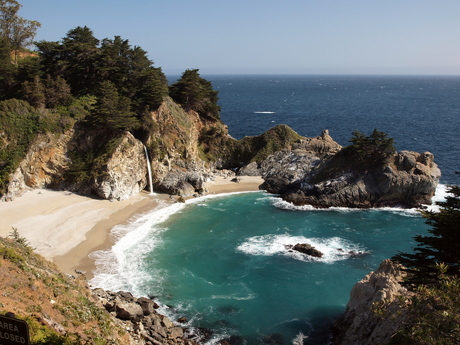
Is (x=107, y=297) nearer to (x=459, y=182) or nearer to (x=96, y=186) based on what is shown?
(x=96, y=186)

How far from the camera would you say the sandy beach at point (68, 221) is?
108 ft

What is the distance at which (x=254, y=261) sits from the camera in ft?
110

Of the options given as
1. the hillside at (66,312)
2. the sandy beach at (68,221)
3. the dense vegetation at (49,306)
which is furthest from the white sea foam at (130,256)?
the dense vegetation at (49,306)

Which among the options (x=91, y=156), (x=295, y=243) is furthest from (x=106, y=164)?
(x=295, y=243)

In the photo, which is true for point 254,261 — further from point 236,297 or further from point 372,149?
point 372,149

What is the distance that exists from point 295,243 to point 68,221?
23308 millimetres

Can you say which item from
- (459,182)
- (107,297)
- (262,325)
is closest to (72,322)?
(107,297)

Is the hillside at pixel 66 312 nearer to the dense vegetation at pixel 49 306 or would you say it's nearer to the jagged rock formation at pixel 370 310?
the dense vegetation at pixel 49 306

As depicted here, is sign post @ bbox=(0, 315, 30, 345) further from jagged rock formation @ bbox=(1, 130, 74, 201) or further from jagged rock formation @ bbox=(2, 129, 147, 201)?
jagged rock formation @ bbox=(1, 130, 74, 201)

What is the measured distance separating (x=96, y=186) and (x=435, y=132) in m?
79.4

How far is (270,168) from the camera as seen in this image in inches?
2323

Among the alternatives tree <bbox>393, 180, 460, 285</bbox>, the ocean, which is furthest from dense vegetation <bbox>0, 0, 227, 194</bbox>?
tree <bbox>393, 180, 460, 285</bbox>

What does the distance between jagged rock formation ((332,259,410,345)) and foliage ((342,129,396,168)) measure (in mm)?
27334

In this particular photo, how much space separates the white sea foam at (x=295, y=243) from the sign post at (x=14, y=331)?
28627mm
